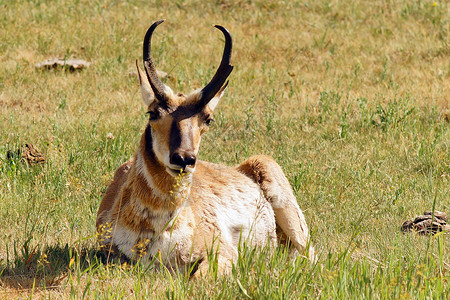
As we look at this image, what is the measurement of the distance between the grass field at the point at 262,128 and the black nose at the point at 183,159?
0.88 metres

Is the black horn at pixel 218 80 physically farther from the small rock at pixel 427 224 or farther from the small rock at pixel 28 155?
the small rock at pixel 28 155

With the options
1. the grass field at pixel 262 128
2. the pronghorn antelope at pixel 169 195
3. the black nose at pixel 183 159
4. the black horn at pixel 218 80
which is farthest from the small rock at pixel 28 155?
the black nose at pixel 183 159

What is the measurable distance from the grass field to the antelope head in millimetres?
863

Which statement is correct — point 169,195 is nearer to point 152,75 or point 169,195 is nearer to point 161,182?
point 161,182

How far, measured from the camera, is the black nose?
520 cm

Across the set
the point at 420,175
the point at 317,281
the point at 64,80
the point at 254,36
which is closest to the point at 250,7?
the point at 254,36

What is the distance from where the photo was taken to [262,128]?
10289mm

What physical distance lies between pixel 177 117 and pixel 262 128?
471 centimetres

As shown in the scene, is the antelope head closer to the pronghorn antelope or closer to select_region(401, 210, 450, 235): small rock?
the pronghorn antelope

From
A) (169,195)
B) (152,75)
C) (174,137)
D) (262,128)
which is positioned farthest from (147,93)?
(262,128)

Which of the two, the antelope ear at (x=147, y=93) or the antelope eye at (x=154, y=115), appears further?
the antelope ear at (x=147, y=93)

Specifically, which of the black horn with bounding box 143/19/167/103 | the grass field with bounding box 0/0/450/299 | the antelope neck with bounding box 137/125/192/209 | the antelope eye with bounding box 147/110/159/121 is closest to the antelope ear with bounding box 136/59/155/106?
the black horn with bounding box 143/19/167/103

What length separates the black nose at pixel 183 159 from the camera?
5.20m

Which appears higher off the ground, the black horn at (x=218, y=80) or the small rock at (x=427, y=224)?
the black horn at (x=218, y=80)
